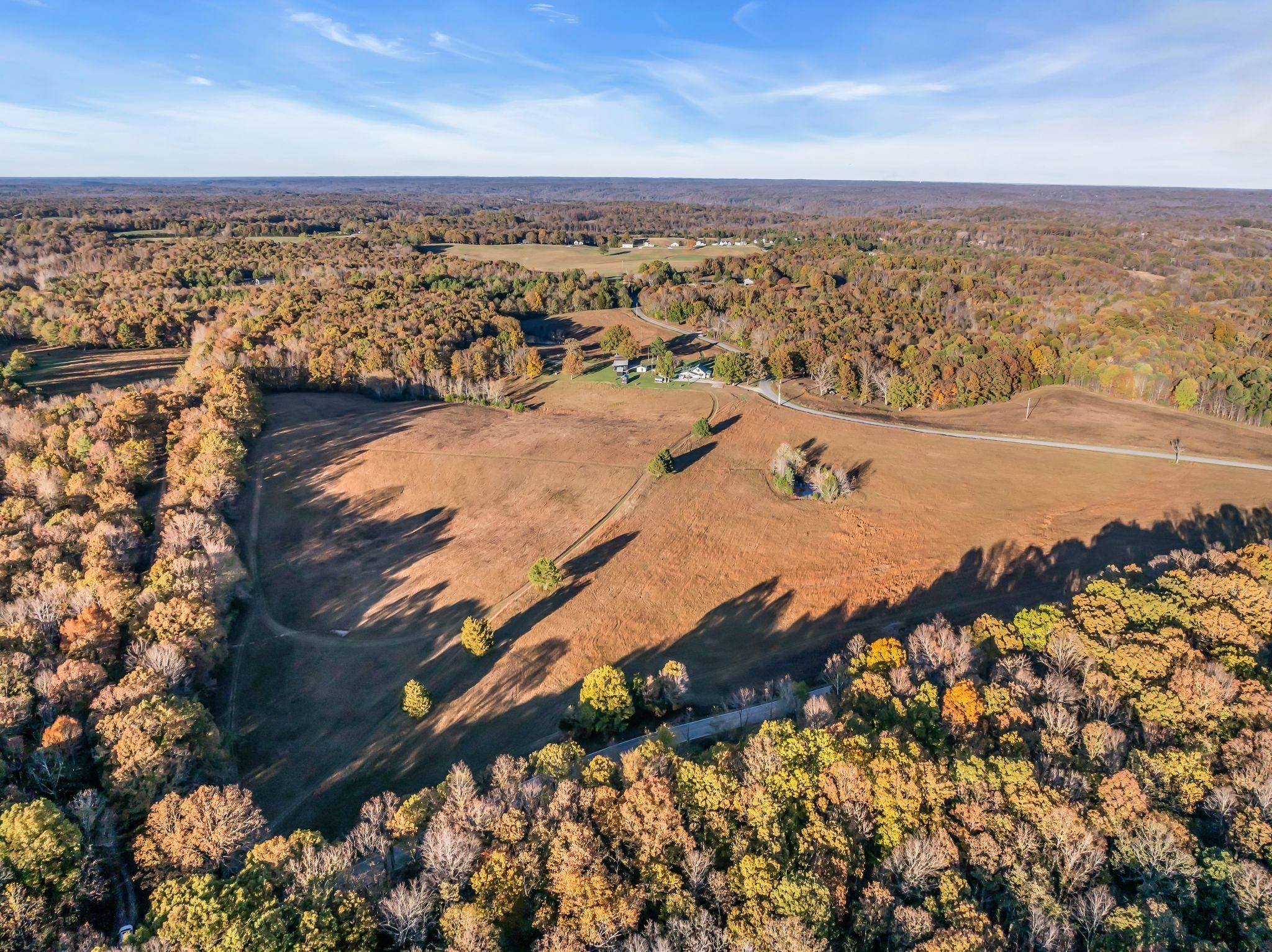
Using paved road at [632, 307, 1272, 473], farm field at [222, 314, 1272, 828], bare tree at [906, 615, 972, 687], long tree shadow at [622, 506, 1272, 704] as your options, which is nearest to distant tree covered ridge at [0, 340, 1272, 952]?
bare tree at [906, 615, 972, 687]

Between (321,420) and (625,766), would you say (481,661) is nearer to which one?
(625,766)

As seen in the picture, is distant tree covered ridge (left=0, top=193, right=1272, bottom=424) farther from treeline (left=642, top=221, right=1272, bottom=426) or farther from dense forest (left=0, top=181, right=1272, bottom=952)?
dense forest (left=0, top=181, right=1272, bottom=952)

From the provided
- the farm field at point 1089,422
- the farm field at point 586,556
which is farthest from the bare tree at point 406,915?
the farm field at point 1089,422

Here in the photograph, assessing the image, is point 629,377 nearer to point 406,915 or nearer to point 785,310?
point 785,310

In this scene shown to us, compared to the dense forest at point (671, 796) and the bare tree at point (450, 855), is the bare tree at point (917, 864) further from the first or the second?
the bare tree at point (450, 855)

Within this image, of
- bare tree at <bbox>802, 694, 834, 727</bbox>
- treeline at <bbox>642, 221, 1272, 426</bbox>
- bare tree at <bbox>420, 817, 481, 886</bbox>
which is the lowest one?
bare tree at <bbox>802, 694, 834, 727</bbox>

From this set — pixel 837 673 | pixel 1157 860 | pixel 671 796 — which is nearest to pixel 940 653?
pixel 837 673

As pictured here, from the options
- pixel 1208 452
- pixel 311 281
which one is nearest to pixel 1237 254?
pixel 1208 452
